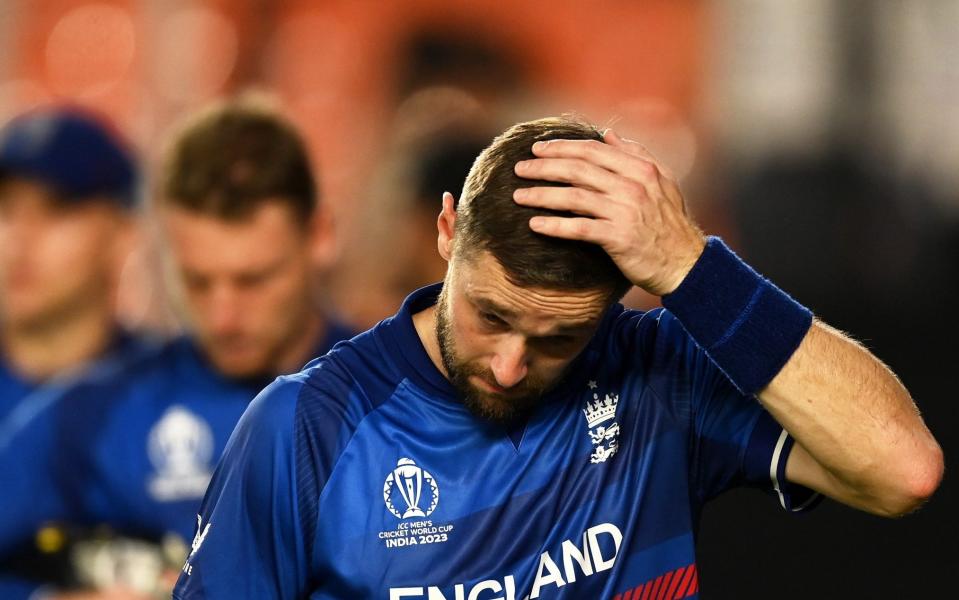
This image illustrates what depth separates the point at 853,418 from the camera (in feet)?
7.10

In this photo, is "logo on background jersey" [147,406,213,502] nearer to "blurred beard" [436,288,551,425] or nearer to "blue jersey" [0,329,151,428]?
"blue jersey" [0,329,151,428]

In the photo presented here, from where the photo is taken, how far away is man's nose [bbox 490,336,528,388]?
7.13ft

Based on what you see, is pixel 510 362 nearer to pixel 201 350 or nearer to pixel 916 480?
pixel 916 480

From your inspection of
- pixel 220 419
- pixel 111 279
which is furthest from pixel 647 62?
pixel 220 419

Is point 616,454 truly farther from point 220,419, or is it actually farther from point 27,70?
point 27,70

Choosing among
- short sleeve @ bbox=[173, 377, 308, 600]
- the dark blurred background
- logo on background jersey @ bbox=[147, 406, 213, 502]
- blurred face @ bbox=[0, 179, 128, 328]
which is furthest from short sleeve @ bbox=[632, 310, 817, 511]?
blurred face @ bbox=[0, 179, 128, 328]

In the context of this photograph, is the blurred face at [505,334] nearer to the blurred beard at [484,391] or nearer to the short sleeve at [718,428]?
the blurred beard at [484,391]

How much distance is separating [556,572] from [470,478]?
0.65 ft

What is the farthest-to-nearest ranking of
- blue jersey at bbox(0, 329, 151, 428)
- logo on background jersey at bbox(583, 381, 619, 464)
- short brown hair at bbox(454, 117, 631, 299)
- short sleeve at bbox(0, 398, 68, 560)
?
blue jersey at bbox(0, 329, 151, 428) → short sleeve at bbox(0, 398, 68, 560) → logo on background jersey at bbox(583, 381, 619, 464) → short brown hair at bbox(454, 117, 631, 299)

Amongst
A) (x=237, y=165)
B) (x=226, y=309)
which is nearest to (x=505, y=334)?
(x=226, y=309)

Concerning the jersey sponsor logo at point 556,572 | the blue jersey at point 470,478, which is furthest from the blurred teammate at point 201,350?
the jersey sponsor logo at point 556,572

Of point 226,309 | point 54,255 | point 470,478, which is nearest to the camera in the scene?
point 470,478

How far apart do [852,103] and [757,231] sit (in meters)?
1.18

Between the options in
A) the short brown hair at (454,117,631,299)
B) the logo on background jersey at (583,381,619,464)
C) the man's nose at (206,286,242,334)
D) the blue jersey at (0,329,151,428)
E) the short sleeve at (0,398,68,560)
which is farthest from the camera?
the blue jersey at (0,329,151,428)
